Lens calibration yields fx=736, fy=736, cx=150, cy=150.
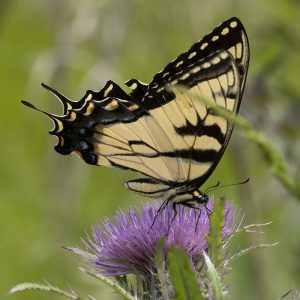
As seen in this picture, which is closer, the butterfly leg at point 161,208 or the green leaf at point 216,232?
the green leaf at point 216,232

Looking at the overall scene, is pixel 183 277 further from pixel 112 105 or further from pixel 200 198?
pixel 112 105

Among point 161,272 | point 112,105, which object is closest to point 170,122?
point 112,105

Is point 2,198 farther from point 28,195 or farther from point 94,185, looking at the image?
point 28,195

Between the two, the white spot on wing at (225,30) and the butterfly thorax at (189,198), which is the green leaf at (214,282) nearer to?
the butterfly thorax at (189,198)

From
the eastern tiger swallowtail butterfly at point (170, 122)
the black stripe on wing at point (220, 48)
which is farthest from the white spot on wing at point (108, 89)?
the black stripe on wing at point (220, 48)

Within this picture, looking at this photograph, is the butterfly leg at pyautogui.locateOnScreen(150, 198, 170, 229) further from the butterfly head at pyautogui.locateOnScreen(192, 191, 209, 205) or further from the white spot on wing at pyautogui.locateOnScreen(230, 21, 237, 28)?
the white spot on wing at pyautogui.locateOnScreen(230, 21, 237, 28)
